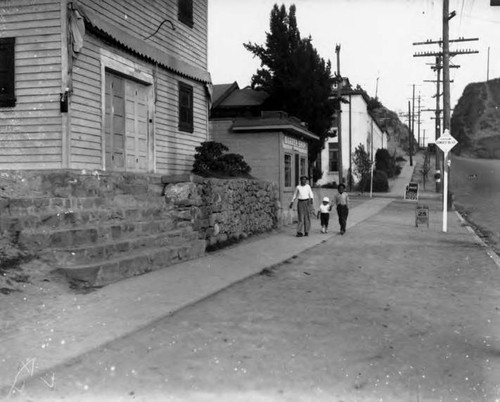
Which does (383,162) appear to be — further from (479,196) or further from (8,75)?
(8,75)

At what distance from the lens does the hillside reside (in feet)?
278

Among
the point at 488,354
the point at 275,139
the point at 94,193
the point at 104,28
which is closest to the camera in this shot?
the point at 488,354

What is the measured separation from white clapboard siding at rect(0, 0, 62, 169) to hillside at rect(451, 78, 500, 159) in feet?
269

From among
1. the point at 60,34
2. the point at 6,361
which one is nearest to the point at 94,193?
the point at 60,34

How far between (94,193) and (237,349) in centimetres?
521

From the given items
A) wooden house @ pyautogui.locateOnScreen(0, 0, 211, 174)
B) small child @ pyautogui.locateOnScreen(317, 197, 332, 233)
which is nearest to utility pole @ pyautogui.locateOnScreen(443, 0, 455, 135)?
small child @ pyautogui.locateOnScreen(317, 197, 332, 233)

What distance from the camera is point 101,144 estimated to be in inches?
424

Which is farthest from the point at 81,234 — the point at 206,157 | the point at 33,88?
the point at 206,157

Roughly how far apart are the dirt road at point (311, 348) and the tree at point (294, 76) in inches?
810

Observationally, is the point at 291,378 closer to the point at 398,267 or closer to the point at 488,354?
the point at 488,354

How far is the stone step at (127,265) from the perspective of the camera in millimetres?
6965

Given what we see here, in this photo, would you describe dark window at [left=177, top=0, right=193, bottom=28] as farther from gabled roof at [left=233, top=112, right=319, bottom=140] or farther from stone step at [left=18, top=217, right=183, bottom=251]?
stone step at [left=18, top=217, right=183, bottom=251]

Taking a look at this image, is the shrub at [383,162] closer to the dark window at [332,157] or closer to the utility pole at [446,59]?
the dark window at [332,157]

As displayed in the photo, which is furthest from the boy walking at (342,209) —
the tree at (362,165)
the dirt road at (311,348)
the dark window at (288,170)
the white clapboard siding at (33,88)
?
the tree at (362,165)
